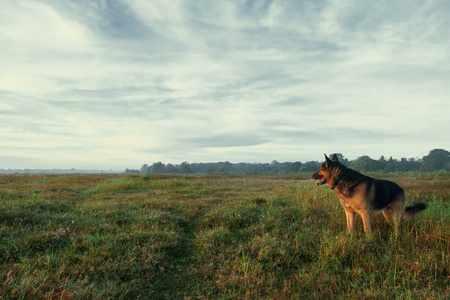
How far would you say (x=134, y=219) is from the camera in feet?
22.9

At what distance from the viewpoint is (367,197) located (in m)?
Answer: 5.40

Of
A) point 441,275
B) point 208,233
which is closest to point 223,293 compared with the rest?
point 208,233

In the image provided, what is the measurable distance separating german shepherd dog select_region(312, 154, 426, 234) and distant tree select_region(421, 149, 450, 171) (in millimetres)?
107202

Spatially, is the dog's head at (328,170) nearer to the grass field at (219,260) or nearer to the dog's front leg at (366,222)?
the dog's front leg at (366,222)

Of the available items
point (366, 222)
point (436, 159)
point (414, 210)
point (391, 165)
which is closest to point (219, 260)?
point (366, 222)

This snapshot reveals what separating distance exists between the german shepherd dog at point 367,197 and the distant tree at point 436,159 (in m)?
107

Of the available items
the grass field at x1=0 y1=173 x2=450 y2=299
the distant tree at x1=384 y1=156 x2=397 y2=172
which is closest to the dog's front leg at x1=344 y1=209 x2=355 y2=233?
the grass field at x1=0 y1=173 x2=450 y2=299

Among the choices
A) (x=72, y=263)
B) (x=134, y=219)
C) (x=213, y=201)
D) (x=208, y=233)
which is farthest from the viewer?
(x=213, y=201)

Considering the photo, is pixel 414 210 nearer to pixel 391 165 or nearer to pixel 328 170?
pixel 328 170

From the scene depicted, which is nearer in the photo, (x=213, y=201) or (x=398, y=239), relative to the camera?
(x=398, y=239)

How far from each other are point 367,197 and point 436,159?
113 metres

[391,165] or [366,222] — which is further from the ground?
[391,165]

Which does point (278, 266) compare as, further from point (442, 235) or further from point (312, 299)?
point (442, 235)

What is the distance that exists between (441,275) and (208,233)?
4.37 metres
